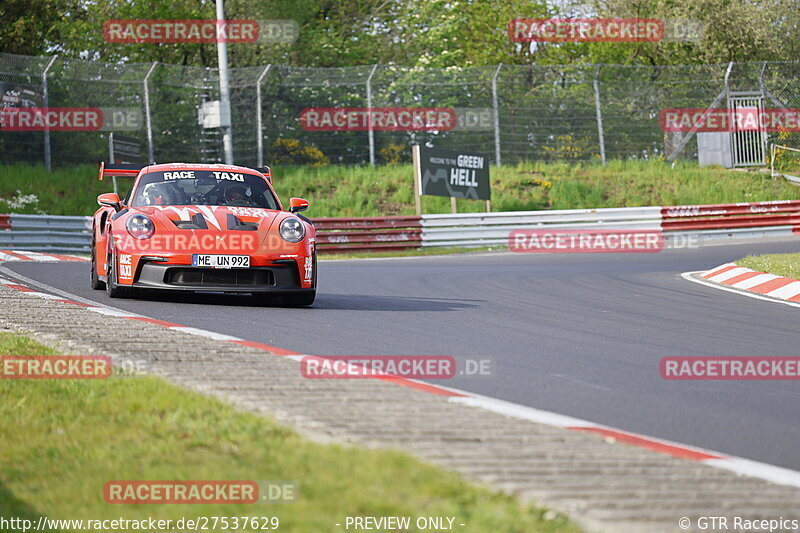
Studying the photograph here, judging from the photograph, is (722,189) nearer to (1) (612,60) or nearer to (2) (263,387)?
(1) (612,60)

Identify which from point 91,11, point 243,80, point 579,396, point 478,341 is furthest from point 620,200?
point 579,396

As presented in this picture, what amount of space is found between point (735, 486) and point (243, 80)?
79.3ft

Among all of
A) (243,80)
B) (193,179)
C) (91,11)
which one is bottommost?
(193,179)

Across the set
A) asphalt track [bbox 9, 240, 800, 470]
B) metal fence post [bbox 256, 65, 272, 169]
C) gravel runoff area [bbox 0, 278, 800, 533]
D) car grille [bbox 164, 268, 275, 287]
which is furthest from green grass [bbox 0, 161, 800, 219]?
gravel runoff area [bbox 0, 278, 800, 533]

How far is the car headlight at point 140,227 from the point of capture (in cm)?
1010

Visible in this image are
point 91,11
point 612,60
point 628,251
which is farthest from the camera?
point 612,60

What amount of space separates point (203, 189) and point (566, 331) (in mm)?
4144

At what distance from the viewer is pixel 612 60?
4144 centimetres
